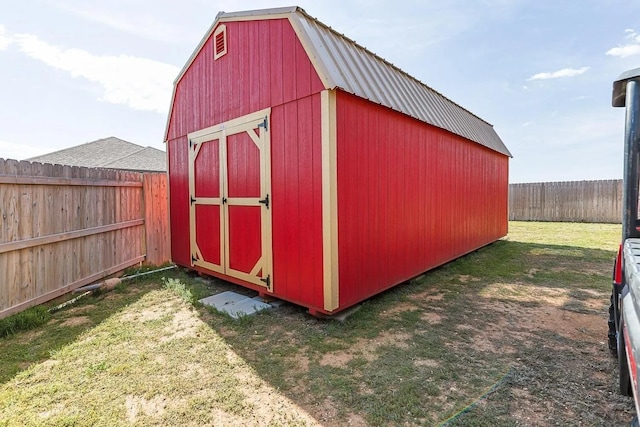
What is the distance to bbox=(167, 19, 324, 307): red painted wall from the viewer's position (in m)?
3.16

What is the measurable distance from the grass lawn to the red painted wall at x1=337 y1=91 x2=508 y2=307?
1.78 feet

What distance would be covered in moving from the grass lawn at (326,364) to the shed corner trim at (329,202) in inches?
16.3

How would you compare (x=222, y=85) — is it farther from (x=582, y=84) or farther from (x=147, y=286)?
(x=582, y=84)

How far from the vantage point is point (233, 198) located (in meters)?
4.20

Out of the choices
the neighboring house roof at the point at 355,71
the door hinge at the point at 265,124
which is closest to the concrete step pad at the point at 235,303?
the door hinge at the point at 265,124

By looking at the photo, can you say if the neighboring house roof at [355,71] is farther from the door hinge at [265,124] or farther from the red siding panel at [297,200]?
the door hinge at [265,124]

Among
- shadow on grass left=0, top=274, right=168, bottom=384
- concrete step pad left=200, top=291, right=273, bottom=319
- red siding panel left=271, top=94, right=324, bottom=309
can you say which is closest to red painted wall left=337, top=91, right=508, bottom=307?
red siding panel left=271, top=94, right=324, bottom=309

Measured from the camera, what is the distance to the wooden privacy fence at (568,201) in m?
11.9

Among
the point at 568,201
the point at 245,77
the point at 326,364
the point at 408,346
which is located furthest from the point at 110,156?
the point at 568,201

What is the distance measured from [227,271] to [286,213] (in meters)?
1.62

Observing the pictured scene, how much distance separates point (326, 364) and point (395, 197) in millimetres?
2392

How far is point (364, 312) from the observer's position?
11.0 feet

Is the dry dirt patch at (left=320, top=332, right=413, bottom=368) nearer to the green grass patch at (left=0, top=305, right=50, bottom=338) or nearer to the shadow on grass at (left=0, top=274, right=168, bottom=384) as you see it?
→ the shadow on grass at (left=0, top=274, right=168, bottom=384)

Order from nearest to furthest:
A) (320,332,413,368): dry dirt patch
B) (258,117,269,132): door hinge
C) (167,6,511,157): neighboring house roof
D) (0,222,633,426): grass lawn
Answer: (0,222,633,426): grass lawn < (320,332,413,368): dry dirt patch < (167,6,511,157): neighboring house roof < (258,117,269,132): door hinge
